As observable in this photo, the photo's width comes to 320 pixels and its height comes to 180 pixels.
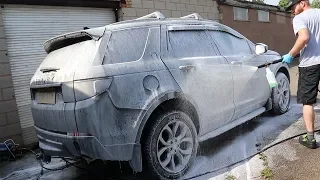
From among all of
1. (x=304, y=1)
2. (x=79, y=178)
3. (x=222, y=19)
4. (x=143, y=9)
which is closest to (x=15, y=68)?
(x=79, y=178)

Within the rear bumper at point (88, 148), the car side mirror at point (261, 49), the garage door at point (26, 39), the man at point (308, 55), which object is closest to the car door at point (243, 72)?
the car side mirror at point (261, 49)

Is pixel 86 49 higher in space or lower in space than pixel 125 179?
higher

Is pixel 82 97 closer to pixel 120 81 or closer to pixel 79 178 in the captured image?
pixel 120 81

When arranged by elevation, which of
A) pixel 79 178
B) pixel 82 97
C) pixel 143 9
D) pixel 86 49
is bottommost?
pixel 79 178

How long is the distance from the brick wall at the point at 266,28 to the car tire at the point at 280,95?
7047 millimetres

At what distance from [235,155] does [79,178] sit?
200cm

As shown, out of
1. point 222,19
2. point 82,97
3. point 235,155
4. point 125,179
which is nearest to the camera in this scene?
point 82,97

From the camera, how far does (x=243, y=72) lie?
4605 mm

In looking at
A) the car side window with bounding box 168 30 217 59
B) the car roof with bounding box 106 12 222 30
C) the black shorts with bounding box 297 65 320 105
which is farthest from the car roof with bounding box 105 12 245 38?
the black shorts with bounding box 297 65 320 105

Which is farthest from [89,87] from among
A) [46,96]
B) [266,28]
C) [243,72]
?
[266,28]

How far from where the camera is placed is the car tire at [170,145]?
3.29 metres

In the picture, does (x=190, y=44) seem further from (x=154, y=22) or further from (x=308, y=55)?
(x=308, y=55)

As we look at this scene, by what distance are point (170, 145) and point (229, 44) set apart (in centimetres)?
201

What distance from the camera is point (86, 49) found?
3.21m
